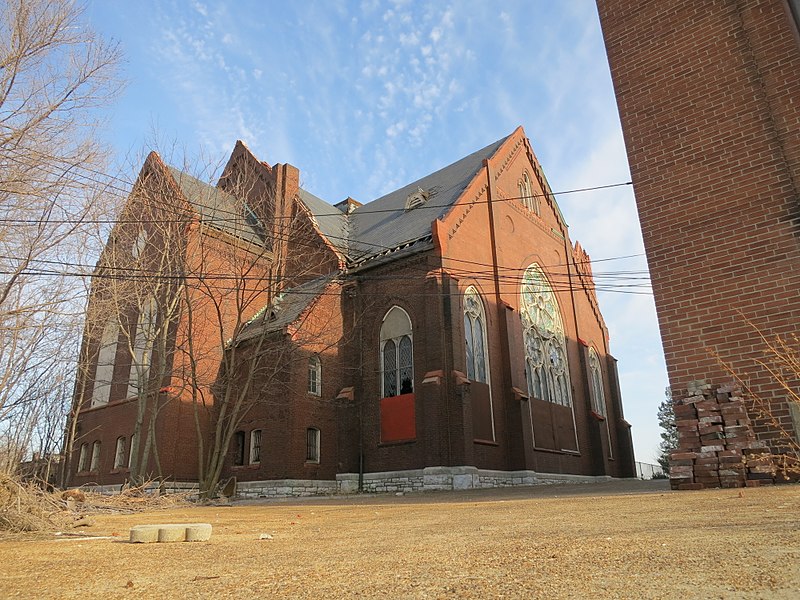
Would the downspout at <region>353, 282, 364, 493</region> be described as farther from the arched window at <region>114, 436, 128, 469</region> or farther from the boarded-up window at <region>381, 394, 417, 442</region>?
the arched window at <region>114, 436, 128, 469</region>

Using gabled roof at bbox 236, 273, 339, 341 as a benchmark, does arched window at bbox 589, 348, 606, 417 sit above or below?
below

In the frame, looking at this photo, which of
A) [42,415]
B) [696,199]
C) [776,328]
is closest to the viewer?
[776,328]

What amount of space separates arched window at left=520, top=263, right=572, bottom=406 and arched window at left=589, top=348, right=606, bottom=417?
3.03 metres

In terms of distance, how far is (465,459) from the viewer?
1808 centimetres

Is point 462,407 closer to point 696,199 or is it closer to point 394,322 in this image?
point 394,322

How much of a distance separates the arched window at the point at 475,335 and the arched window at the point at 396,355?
2196 millimetres

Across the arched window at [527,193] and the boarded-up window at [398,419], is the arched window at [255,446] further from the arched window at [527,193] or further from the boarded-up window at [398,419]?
the arched window at [527,193]

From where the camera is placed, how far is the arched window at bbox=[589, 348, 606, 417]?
94.8 ft

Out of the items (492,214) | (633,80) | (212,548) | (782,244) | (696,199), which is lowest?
(212,548)

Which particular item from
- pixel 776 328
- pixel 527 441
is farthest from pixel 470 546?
pixel 527 441

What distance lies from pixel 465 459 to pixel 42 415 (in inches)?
1125

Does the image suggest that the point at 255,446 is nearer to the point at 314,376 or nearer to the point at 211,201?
the point at 314,376

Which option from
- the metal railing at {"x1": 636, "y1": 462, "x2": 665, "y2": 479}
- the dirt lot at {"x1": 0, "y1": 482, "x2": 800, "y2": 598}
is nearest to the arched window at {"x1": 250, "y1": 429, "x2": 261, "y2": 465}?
the dirt lot at {"x1": 0, "y1": 482, "x2": 800, "y2": 598}

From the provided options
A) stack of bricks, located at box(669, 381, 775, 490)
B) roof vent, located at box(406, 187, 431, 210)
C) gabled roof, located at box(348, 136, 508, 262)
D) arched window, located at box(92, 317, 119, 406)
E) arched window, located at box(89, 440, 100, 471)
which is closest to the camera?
stack of bricks, located at box(669, 381, 775, 490)
